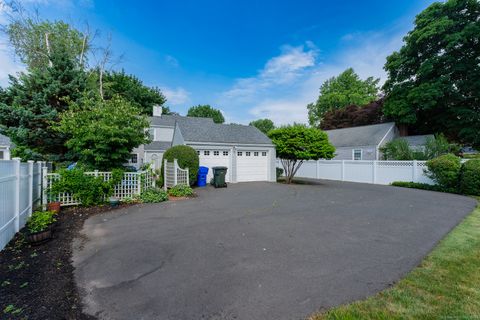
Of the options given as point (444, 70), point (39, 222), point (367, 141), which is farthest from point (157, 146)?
point (444, 70)

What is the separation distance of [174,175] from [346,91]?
122ft

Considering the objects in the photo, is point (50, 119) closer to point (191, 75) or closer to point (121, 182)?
point (121, 182)

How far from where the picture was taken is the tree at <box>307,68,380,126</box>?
121ft

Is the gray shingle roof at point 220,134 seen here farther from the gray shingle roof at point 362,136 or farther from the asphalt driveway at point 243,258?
the gray shingle roof at point 362,136

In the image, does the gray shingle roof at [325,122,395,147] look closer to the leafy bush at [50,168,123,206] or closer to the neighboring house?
the leafy bush at [50,168,123,206]

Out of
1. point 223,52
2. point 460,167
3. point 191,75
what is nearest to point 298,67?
point 223,52

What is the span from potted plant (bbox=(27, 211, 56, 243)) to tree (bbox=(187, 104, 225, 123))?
1533 inches

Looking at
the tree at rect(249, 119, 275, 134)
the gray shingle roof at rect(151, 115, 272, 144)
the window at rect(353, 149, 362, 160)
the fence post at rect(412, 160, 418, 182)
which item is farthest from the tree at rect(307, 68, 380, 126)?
the gray shingle roof at rect(151, 115, 272, 144)

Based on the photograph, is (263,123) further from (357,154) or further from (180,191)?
(180,191)

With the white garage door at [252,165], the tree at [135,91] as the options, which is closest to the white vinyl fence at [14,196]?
the white garage door at [252,165]

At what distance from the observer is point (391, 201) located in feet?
28.2

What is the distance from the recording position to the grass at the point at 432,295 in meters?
2.24

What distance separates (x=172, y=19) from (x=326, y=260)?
13.6 meters

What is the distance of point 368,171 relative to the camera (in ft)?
49.8
